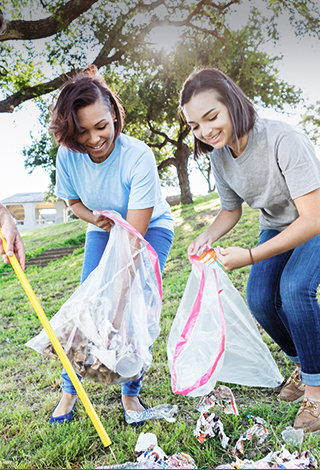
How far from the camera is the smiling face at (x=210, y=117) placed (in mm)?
1413

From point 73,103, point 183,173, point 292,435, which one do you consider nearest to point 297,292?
point 292,435

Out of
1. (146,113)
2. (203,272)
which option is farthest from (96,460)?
(146,113)

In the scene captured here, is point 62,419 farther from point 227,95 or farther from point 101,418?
point 227,95

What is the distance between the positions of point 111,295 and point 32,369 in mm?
1254

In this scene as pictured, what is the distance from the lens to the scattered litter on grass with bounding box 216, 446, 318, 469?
1.11m

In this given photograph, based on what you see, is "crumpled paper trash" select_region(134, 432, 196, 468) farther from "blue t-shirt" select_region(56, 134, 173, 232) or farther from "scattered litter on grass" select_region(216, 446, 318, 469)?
"blue t-shirt" select_region(56, 134, 173, 232)

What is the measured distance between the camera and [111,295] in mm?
1510

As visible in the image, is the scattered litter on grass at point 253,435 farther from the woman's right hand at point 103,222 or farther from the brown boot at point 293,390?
the woman's right hand at point 103,222

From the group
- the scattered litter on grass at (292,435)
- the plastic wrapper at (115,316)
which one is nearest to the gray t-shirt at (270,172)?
the plastic wrapper at (115,316)

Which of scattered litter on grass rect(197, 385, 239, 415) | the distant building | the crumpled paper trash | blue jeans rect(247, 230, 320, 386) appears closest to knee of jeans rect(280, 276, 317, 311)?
blue jeans rect(247, 230, 320, 386)

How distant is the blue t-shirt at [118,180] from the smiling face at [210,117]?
261 mm

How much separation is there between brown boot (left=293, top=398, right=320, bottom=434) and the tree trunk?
378 inches

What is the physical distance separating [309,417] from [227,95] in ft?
4.14

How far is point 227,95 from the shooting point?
1.43 meters
